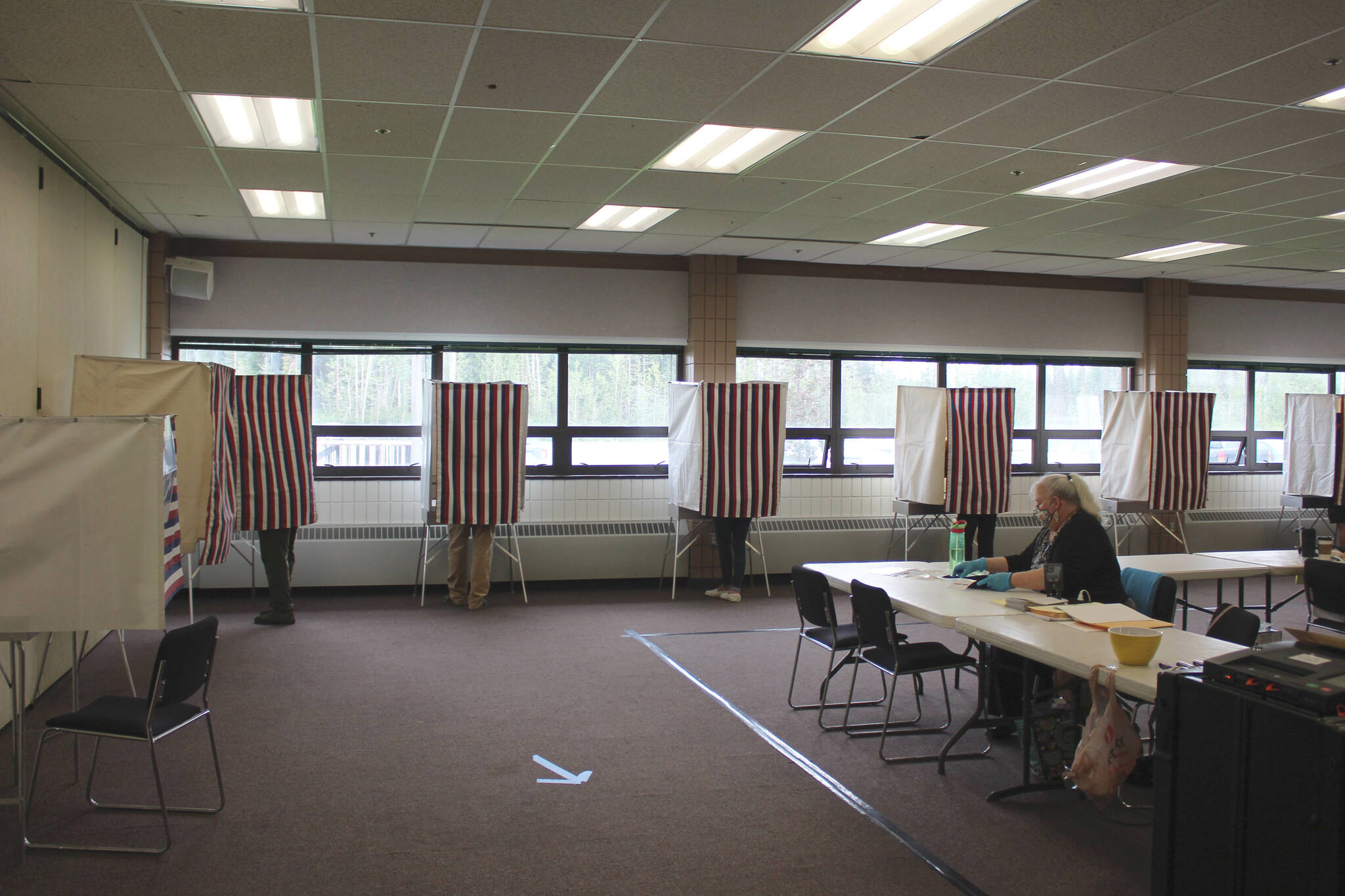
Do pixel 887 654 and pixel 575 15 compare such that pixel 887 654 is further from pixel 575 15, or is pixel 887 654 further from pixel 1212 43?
pixel 575 15

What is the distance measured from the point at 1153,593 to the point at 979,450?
3998 millimetres

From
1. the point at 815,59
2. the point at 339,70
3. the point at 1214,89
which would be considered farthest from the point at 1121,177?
the point at 339,70

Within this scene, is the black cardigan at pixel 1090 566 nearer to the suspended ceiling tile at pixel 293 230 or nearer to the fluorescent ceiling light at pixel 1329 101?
the fluorescent ceiling light at pixel 1329 101

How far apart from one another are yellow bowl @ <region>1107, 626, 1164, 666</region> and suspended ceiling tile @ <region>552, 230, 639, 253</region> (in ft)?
16.8

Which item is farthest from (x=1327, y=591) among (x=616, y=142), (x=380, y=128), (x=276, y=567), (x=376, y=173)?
(x=276, y=567)

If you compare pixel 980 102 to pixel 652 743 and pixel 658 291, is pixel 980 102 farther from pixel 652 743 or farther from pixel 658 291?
pixel 658 291

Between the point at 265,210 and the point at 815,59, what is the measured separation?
4445mm

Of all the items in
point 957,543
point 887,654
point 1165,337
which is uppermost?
point 1165,337

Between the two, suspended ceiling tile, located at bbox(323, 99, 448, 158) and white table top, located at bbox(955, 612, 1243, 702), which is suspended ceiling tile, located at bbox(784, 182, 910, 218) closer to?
suspended ceiling tile, located at bbox(323, 99, 448, 158)

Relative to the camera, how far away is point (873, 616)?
4152 millimetres

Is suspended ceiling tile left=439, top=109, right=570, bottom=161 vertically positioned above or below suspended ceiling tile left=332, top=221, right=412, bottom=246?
above

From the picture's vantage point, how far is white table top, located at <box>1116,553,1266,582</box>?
16.7 ft

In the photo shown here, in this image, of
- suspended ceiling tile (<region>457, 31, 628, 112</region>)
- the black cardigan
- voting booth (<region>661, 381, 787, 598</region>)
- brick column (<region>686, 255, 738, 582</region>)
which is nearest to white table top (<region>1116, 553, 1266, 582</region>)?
the black cardigan

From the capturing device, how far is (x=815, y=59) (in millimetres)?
3705
